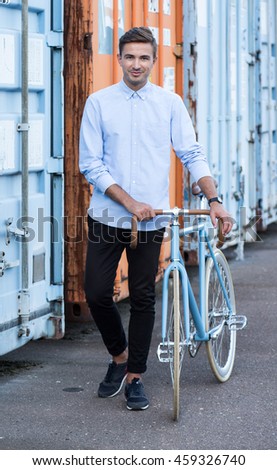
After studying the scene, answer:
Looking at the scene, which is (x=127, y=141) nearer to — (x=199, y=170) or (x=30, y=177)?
(x=199, y=170)

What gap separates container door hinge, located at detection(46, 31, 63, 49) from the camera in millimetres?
7465

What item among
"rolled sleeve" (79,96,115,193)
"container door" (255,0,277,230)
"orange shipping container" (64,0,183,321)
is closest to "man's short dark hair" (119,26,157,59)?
"rolled sleeve" (79,96,115,193)

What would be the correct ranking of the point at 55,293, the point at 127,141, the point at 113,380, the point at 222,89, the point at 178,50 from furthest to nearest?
the point at 222,89, the point at 178,50, the point at 55,293, the point at 113,380, the point at 127,141

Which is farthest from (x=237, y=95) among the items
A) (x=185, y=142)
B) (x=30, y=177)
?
(x=185, y=142)

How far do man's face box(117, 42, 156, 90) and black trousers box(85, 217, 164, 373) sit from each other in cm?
76

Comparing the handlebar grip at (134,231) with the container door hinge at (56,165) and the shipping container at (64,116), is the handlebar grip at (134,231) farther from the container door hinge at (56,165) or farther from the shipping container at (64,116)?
the container door hinge at (56,165)

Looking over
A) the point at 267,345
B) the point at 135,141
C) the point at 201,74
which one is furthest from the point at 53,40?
the point at 201,74

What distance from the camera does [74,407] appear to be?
609 centimetres

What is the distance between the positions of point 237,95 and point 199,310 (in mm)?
6268

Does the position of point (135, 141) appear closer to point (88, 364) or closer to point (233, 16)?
point (88, 364)

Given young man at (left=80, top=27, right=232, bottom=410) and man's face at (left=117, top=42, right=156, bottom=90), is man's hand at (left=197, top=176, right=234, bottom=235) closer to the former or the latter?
young man at (left=80, top=27, right=232, bottom=410)

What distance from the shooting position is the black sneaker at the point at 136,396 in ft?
19.7

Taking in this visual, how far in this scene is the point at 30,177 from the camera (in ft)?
23.9

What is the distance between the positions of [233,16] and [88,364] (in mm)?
5839
